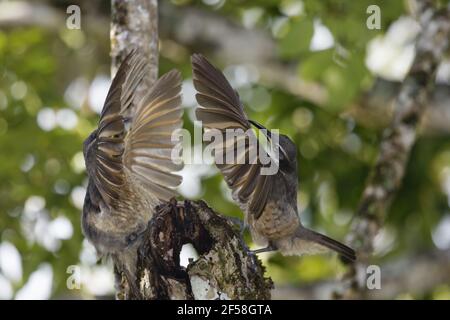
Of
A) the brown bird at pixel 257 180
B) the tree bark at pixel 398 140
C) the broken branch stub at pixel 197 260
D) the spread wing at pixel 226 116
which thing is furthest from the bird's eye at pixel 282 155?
the tree bark at pixel 398 140

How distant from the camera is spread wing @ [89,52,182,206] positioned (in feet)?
10.9

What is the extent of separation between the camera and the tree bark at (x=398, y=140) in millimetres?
4898

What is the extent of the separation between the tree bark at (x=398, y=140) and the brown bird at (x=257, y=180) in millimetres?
587

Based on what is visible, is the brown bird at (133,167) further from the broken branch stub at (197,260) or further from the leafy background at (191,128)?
the leafy background at (191,128)

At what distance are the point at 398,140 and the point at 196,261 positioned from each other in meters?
2.23

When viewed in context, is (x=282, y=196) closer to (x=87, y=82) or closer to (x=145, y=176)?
(x=145, y=176)

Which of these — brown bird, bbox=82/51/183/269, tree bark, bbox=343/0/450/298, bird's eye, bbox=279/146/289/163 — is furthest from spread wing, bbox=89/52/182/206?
tree bark, bbox=343/0/450/298

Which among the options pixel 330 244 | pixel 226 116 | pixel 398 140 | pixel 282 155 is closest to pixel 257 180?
pixel 226 116

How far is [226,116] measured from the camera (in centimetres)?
328

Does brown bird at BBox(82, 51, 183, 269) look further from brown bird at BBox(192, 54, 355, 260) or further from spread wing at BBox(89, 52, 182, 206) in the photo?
brown bird at BBox(192, 54, 355, 260)

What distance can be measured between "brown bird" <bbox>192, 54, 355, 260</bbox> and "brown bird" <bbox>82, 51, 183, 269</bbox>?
0.31 meters
